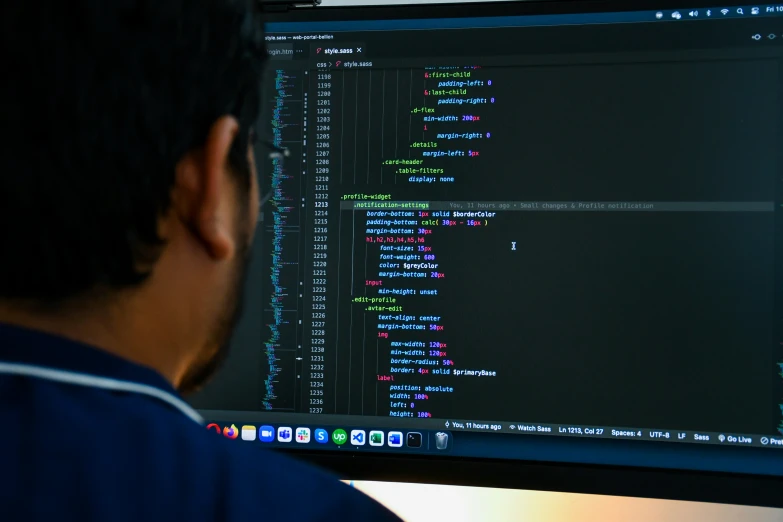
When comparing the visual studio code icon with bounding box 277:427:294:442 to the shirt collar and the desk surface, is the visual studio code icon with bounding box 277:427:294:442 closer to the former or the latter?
the desk surface

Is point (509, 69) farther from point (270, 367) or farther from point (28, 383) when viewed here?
point (28, 383)

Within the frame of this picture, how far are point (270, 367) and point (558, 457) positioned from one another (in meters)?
0.28

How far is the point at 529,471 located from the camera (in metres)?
0.65

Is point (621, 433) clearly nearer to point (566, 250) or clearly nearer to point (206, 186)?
point (566, 250)

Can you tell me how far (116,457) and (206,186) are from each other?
0.14m

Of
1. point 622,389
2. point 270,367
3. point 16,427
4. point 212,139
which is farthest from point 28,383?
point 622,389

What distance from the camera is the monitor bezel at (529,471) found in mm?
625

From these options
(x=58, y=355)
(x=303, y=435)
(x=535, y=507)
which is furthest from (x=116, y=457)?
(x=535, y=507)

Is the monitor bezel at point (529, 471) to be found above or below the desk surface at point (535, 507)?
above

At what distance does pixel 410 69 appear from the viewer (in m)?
0.68

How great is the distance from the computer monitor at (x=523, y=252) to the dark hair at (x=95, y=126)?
31 cm

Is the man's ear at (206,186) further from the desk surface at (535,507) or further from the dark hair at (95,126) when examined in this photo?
the desk surface at (535,507)

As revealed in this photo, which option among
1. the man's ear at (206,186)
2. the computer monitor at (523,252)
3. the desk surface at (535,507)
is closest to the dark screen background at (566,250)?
the computer monitor at (523,252)

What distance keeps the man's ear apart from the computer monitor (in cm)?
30
